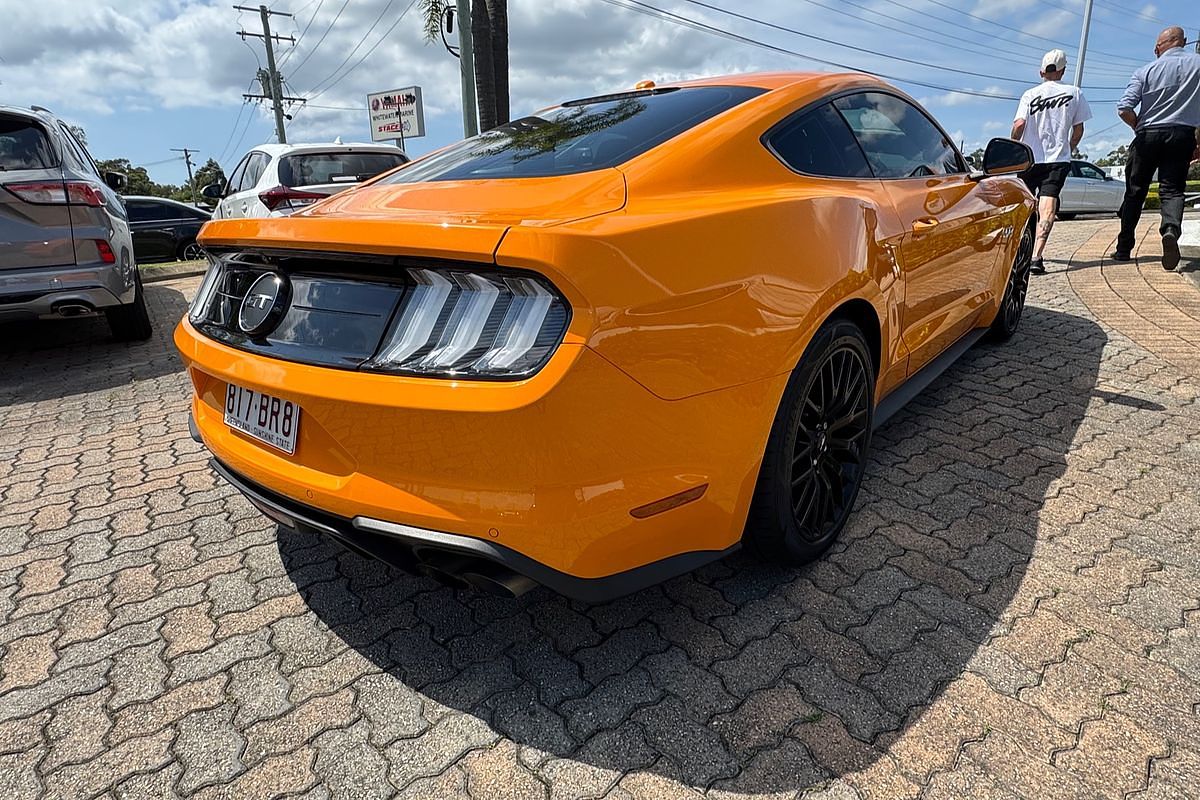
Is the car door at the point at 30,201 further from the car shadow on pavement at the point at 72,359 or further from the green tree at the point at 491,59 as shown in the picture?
the green tree at the point at 491,59

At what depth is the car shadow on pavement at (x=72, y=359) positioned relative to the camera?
15.2ft

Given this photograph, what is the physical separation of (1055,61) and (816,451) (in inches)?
246

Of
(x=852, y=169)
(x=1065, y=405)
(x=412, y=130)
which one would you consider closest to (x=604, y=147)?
(x=852, y=169)

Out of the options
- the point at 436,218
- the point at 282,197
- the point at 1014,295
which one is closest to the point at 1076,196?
the point at 1014,295

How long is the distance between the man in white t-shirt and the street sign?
16.1m

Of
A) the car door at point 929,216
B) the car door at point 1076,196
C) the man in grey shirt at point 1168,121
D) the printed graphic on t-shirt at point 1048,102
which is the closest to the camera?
the car door at point 929,216

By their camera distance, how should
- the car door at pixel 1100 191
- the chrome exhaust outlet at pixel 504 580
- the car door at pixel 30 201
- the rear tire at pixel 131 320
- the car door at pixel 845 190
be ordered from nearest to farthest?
the chrome exhaust outlet at pixel 504 580 → the car door at pixel 845 190 → the car door at pixel 30 201 → the rear tire at pixel 131 320 → the car door at pixel 1100 191

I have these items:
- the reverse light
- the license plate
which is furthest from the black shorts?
the license plate

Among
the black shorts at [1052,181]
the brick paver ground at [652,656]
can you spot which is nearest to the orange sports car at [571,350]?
the brick paver ground at [652,656]

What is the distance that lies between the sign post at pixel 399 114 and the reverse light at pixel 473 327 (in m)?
19.4

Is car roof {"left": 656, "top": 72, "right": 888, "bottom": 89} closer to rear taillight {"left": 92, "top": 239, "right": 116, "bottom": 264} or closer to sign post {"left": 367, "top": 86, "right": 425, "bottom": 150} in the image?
rear taillight {"left": 92, "top": 239, "right": 116, "bottom": 264}

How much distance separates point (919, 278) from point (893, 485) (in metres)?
0.80

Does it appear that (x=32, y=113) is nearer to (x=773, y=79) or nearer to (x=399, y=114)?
(x=773, y=79)

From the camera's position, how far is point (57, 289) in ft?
14.9
